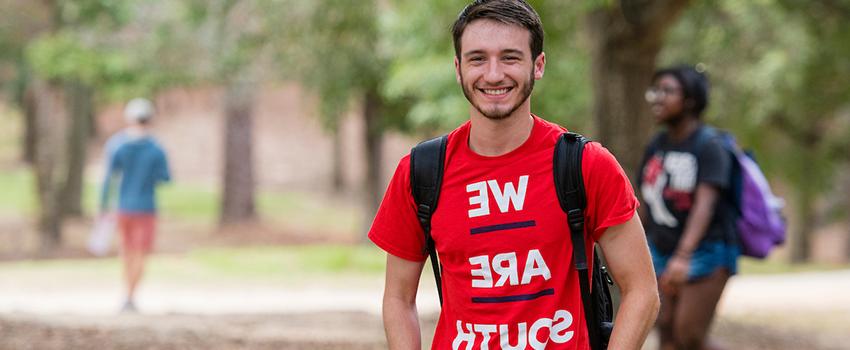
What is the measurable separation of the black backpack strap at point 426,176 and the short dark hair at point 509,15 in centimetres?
29

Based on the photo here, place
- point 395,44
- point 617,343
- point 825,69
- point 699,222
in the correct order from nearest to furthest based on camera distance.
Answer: point 617,343
point 699,222
point 395,44
point 825,69

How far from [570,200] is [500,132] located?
252 millimetres

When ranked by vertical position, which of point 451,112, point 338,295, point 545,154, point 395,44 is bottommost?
point 338,295

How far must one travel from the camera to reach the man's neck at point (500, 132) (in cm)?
313

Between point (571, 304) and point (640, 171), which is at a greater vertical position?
point (640, 171)

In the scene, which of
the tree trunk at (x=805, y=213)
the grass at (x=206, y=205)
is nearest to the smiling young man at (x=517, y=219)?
the tree trunk at (x=805, y=213)

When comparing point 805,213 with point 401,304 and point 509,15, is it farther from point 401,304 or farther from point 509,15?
point 509,15

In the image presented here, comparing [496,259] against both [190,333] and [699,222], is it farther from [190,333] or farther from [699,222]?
[190,333]

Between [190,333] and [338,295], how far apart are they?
7.73 metres

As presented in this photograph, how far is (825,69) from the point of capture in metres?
22.2

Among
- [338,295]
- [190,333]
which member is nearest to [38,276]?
[338,295]

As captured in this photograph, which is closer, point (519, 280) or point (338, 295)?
point (519, 280)

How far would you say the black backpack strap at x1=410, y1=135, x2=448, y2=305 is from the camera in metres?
3.19

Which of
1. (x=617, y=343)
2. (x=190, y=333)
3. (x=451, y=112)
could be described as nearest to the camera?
(x=617, y=343)
